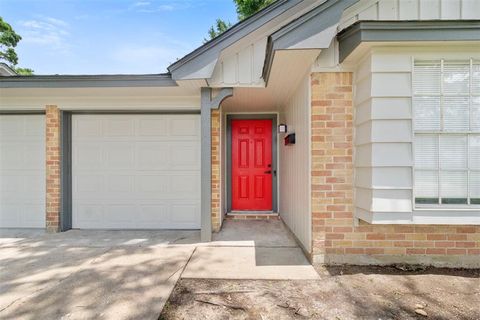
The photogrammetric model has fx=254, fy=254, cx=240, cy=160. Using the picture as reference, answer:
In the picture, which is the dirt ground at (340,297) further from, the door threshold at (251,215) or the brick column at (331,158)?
the door threshold at (251,215)

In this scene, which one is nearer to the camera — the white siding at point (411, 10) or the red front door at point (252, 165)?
the white siding at point (411, 10)

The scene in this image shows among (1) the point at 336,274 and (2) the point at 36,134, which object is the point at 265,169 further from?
(2) the point at 36,134

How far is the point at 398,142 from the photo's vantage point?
8.94ft

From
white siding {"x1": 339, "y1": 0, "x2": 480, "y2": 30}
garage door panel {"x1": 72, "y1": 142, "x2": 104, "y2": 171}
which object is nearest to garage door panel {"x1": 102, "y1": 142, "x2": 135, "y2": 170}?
garage door panel {"x1": 72, "y1": 142, "x2": 104, "y2": 171}

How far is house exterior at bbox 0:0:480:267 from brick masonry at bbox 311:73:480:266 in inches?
0.5

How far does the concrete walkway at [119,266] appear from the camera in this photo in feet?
7.39

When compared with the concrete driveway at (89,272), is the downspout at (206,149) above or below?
above

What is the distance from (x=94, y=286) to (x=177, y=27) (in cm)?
704

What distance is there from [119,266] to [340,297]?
2478 millimetres

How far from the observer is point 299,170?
377 centimetres

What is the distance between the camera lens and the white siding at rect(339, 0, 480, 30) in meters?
2.84

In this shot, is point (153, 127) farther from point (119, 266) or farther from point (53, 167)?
point (119, 266)

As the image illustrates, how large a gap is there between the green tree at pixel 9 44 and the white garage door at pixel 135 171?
1324 cm

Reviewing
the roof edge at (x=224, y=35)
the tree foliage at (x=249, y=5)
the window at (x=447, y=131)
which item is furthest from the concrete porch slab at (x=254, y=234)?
the tree foliage at (x=249, y=5)
